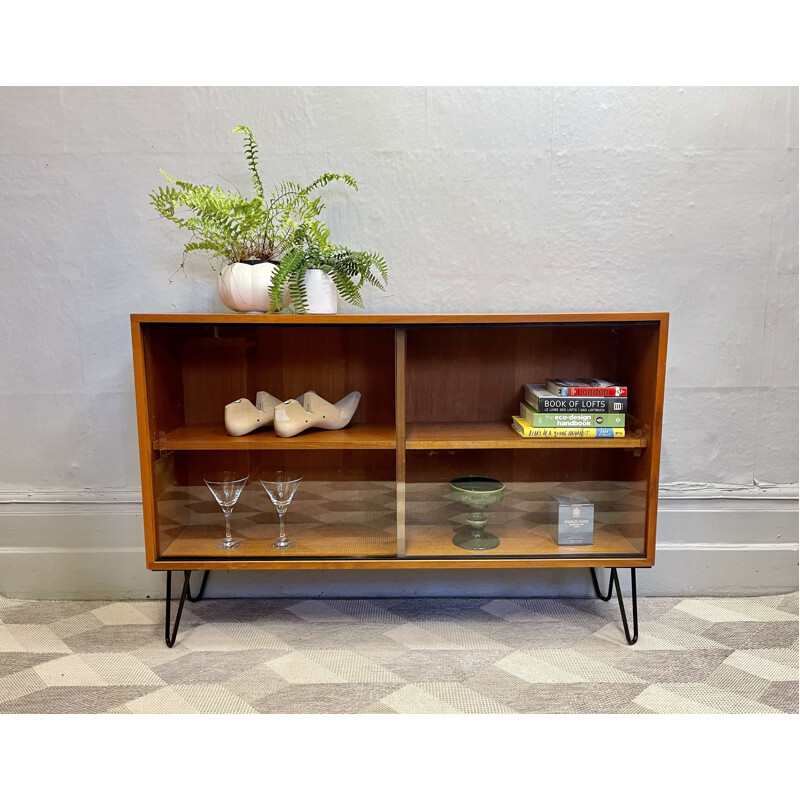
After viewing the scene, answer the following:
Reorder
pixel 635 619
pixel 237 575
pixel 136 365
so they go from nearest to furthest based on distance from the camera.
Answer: pixel 136 365
pixel 635 619
pixel 237 575

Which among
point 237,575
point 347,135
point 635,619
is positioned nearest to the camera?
point 635,619

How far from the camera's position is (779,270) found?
2053 mm

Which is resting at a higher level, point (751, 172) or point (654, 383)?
point (751, 172)

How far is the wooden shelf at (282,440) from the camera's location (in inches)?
70.6

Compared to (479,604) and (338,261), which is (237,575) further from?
(338,261)

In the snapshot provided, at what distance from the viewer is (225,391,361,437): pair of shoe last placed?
183 cm

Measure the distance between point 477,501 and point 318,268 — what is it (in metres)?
0.82

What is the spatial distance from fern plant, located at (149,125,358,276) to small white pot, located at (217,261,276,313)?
5cm

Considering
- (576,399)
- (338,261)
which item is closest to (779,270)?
(576,399)

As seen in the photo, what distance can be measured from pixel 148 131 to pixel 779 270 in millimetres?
2092

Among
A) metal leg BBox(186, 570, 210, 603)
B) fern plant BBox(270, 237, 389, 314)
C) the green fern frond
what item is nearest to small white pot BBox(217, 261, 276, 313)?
fern plant BBox(270, 237, 389, 314)

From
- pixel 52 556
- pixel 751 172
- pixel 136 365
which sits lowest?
pixel 52 556

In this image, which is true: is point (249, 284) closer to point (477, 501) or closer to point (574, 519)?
point (477, 501)

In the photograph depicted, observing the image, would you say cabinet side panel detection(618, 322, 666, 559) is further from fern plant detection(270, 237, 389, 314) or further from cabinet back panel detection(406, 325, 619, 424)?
fern plant detection(270, 237, 389, 314)
